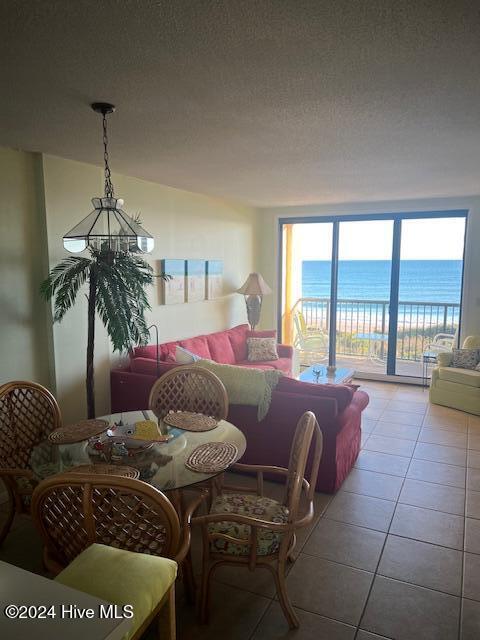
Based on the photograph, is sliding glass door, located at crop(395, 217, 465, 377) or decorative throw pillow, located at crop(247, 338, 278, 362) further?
sliding glass door, located at crop(395, 217, 465, 377)

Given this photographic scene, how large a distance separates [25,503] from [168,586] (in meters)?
1.33

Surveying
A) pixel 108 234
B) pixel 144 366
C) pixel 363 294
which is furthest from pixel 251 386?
pixel 363 294

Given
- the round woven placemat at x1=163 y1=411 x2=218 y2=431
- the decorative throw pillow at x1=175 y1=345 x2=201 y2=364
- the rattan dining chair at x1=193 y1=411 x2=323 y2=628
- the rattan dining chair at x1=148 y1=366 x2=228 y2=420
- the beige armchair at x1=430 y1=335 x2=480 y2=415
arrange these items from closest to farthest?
the rattan dining chair at x1=193 y1=411 x2=323 y2=628, the round woven placemat at x1=163 y1=411 x2=218 y2=431, the rattan dining chair at x1=148 y1=366 x2=228 y2=420, the decorative throw pillow at x1=175 y1=345 x2=201 y2=364, the beige armchair at x1=430 y1=335 x2=480 y2=415

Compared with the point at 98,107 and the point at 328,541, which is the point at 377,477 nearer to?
the point at 328,541

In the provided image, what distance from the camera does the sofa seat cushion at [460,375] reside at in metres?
4.93

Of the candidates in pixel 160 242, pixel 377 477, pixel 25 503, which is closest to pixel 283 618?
pixel 25 503

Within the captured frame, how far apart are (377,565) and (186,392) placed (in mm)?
1519

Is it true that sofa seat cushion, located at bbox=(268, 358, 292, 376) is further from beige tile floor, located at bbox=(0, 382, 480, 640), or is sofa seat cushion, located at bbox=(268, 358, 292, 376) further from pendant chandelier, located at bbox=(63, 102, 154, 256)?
pendant chandelier, located at bbox=(63, 102, 154, 256)

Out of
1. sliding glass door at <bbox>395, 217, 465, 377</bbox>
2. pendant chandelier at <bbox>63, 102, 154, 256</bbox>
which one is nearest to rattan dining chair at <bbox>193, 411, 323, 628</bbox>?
pendant chandelier at <bbox>63, 102, 154, 256</bbox>

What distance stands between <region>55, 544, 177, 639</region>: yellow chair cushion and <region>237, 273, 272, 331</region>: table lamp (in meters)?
4.77

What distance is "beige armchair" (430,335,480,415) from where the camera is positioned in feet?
16.1

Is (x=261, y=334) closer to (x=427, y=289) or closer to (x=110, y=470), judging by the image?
(x=427, y=289)

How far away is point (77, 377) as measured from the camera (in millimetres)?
3715

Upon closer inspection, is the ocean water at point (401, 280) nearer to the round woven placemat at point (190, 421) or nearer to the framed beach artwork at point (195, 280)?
the framed beach artwork at point (195, 280)
